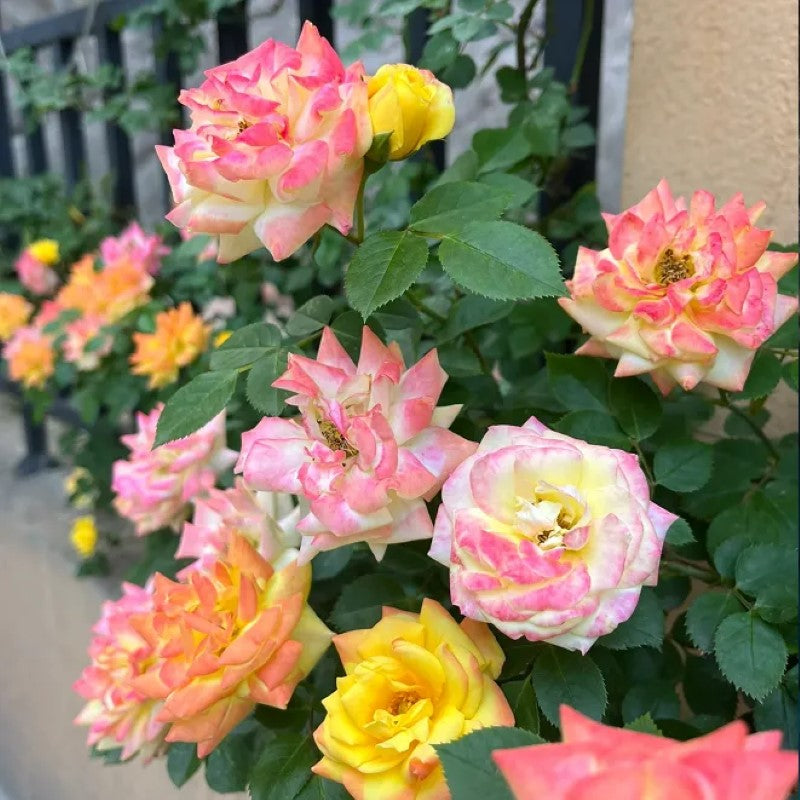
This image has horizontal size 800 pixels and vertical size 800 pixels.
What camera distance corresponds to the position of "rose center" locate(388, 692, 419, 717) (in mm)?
429

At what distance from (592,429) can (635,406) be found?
4cm

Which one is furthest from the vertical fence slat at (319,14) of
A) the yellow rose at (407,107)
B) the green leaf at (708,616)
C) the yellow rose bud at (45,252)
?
the green leaf at (708,616)

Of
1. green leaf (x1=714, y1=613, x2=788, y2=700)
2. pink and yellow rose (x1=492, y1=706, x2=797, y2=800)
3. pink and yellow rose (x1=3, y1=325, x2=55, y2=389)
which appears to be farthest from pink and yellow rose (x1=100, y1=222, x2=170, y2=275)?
pink and yellow rose (x1=492, y1=706, x2=797, y2=800)

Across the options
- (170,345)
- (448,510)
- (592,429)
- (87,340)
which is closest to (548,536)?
(448,510)

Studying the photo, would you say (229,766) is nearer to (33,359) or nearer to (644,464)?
(644,464)

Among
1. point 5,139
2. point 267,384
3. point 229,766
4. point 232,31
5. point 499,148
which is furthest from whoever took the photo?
point 5,139

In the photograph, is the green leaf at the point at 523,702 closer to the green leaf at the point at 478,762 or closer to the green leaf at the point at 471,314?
the green leaf at the point at 478,762

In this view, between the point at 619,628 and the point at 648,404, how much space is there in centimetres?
17

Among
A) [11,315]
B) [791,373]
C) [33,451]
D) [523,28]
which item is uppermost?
[523,28]

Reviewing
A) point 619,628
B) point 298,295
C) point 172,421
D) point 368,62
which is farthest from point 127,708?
point 368,62

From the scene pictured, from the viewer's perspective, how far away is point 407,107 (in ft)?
1.50

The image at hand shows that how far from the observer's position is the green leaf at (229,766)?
23.7 inches

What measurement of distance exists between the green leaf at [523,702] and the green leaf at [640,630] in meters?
0.05

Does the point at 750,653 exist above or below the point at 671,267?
below
